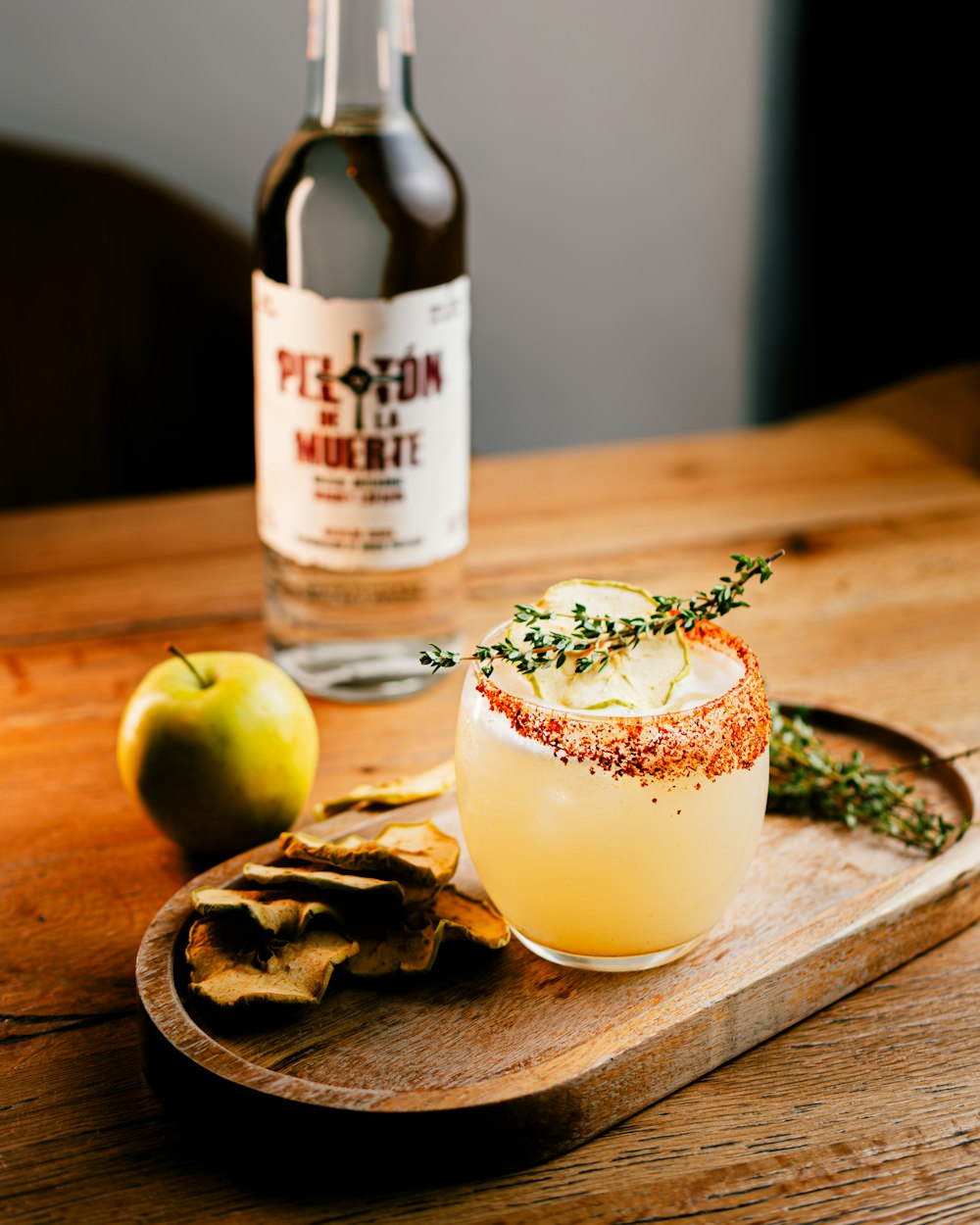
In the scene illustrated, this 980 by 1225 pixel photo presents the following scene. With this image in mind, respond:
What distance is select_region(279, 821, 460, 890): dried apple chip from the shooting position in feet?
2.29

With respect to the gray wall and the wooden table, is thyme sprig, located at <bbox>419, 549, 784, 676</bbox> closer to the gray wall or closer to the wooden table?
the wooden table

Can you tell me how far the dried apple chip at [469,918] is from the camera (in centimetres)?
68

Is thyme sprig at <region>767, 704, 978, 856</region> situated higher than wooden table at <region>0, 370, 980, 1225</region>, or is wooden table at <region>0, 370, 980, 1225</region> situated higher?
thyme sprig at <region>767, 704, 978, 856</region>

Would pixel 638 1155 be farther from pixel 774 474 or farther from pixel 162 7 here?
pixel 162 7

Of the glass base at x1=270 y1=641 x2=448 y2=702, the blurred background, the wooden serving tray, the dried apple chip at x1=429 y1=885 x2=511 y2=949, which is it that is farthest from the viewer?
the blurred background

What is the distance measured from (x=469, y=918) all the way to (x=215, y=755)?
187 mm

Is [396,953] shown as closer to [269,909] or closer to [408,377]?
[269,909]

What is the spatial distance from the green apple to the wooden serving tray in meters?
0.05

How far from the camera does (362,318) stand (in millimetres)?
941

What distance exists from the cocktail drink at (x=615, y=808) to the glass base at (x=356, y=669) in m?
0.36

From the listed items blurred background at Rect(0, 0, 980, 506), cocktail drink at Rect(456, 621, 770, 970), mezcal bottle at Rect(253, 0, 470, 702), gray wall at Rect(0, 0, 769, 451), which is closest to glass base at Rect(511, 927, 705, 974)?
cocktail drink at Rect(456, 621, 770, 970)

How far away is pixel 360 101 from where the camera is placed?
3.22 feet

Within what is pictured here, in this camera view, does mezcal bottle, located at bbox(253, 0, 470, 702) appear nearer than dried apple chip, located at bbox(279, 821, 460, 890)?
No

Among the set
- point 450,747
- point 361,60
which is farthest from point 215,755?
point 361,60
